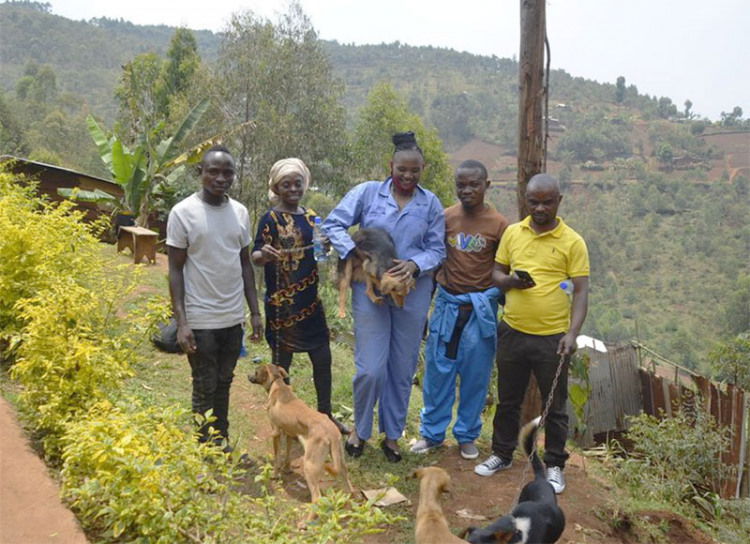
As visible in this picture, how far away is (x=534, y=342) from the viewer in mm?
3920

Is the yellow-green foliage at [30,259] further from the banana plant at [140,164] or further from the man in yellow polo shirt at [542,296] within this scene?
the banana plant at [140,164]

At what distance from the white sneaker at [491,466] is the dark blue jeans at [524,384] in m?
0.04

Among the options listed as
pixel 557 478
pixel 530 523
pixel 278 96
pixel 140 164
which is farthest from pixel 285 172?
pixel 278 96

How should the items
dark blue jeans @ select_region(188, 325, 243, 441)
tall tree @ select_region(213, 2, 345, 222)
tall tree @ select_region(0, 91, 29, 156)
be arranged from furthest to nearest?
tall tree @ select_region(0, 91, 29, 156) → tall tree @ select_region(213, 2, 345, 222) → dark blue jeans @ select_region(188, 325, 243, 441)

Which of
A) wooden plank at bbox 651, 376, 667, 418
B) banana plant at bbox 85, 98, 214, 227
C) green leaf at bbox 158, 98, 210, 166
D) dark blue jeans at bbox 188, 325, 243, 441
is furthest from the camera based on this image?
green leaf at bbox 158, 98, 210, 166

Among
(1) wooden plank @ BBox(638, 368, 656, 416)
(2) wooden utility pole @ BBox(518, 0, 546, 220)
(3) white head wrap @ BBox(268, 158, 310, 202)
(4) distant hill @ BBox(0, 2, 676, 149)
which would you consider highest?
(4) distant hill @ BBox(0, 2, 676, 149)

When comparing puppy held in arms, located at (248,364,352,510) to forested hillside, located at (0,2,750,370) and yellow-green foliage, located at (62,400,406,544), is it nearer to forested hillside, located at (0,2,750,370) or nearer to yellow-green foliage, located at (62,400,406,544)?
yellow-green foliage, located at (62,400,406,544)

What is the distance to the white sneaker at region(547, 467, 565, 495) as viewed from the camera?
4145 millimetres

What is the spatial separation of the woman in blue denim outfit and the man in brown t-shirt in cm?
16

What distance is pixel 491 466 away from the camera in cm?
430

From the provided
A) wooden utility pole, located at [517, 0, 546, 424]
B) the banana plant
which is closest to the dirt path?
wooden utility pole, located at [517, 0, 546, 424]

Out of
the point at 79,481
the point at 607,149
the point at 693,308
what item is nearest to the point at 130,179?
the point at 79,481

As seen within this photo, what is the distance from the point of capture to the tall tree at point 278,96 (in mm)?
18938

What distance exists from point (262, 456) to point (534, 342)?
1987 millimetres
